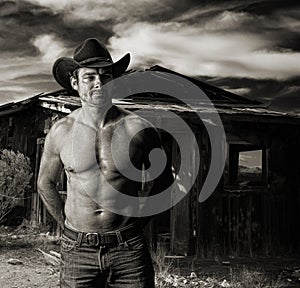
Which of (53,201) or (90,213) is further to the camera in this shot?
(53,201)

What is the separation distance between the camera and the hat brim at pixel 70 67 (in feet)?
9.75

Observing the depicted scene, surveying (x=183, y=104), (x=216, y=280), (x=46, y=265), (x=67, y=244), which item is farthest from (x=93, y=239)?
(x=183, y=104)

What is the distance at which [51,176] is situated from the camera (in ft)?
10.3

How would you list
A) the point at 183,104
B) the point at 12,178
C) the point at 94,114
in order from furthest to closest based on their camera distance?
the point at 183,104 < the point at 12,178 < the point at 94,114

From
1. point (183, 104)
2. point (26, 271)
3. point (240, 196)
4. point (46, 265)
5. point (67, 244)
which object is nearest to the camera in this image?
point (67, 244)

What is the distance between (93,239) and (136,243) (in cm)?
25

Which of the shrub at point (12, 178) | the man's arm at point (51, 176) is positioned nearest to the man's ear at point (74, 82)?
the man's arm at point (51, 176)

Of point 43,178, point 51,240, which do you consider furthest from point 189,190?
point 43,178

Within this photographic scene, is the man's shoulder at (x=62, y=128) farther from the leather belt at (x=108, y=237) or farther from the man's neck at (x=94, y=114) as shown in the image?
the leather belt at (x=108, y=237)

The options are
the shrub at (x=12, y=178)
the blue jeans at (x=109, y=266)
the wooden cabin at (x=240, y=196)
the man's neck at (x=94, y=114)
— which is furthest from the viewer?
the shrub at (x=12, y=178)

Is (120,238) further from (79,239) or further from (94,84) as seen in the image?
(94,84)

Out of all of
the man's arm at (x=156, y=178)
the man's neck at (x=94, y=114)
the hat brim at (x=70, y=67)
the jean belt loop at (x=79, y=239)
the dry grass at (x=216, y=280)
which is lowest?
the dry grass at (x=216, y=280)

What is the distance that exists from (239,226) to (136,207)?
7005 mm

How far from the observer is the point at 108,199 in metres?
2.87
